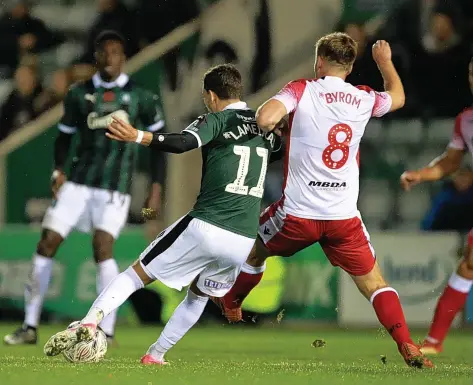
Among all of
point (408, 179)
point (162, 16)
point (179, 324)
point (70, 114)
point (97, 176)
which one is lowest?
point (179, 324)

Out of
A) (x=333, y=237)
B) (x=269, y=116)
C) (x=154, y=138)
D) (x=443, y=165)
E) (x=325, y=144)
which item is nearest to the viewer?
(x=154, y=138)

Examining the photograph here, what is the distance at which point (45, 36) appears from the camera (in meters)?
16.4

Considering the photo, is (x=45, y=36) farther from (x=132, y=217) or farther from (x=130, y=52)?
(x=132, y=217)

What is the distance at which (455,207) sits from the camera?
44.4 ft

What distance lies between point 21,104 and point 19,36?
117 cm

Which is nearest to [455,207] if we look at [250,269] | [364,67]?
[364,67]

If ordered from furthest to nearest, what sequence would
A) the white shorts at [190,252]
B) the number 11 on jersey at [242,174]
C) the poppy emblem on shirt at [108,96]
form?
the poppy emblem on shirt at [108,96] < the number 11 on jersey at [242,174] < the white shorts at [190,252]

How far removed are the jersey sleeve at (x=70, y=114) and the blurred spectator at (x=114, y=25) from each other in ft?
16.2

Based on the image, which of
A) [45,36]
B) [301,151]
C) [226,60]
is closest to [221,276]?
[301,151]

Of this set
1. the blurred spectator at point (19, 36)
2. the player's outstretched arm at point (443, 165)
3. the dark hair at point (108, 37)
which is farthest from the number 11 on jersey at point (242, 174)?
the blurred spectator at point (19, 36)

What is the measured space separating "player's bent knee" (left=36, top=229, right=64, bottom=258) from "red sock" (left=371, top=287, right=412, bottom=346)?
3.18 meters

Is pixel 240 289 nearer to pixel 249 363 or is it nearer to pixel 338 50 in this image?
A: pixel 249 363

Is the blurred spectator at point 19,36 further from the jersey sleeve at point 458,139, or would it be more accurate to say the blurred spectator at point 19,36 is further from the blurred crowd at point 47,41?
the jersey sleeve at point 458,139

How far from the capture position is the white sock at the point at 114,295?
24.5ft
